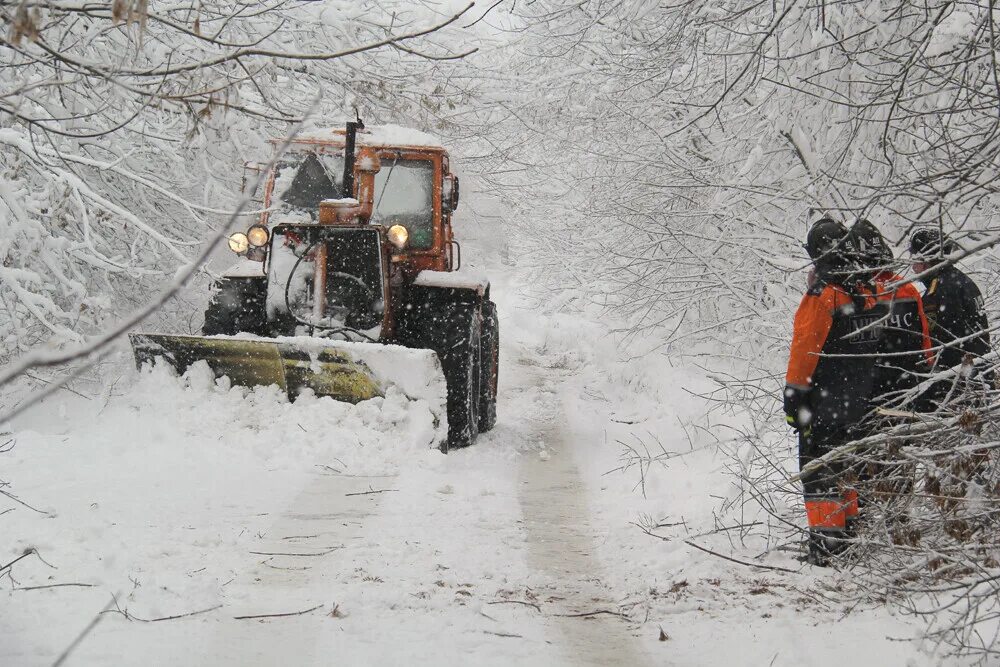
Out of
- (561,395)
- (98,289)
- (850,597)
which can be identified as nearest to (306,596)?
(850,597)

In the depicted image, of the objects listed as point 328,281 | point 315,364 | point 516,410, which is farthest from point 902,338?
point 516,410

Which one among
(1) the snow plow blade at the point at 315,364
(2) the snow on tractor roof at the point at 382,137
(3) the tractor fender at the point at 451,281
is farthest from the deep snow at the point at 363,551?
(2) the snow on tractor roof at the point at 382,137

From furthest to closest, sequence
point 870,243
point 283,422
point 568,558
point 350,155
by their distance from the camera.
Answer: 1. point 350,155
2. point 283,422
3. point 568,558
4. point 870,243

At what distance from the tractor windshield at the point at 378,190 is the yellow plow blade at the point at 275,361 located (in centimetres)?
155

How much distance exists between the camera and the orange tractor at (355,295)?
6258mm

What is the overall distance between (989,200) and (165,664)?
15.1ft

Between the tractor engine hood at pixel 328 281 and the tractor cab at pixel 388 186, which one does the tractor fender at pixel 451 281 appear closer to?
the tractor cab at pixel 388 186

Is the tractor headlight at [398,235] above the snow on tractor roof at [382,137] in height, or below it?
below

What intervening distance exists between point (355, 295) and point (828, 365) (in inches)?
159

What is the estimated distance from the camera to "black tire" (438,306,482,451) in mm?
6746

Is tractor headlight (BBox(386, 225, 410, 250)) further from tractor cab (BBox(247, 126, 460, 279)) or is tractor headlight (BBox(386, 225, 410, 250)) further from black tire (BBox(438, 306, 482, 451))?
black tire (BBox(438, 306, 482, 451))

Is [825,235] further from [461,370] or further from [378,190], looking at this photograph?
[378,190]

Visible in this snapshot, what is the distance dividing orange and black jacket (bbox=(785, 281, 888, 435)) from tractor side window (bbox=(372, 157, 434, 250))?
14.5ft

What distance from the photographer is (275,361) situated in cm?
635
